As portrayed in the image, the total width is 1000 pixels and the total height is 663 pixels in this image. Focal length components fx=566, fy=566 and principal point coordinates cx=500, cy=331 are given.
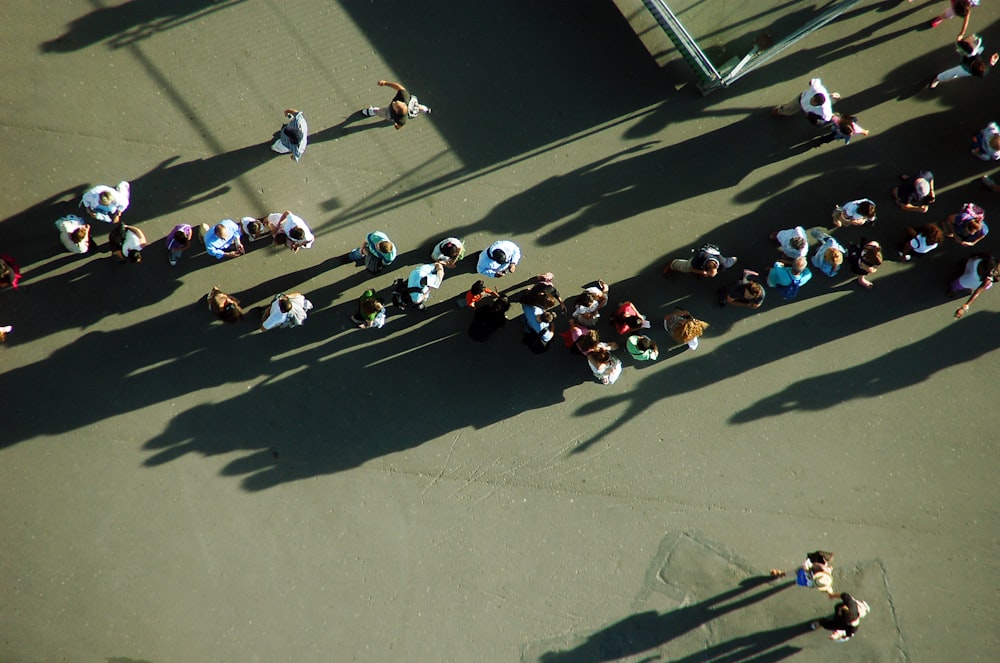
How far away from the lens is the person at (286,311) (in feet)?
20.1

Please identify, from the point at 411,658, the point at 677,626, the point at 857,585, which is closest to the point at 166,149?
the point at 411,658

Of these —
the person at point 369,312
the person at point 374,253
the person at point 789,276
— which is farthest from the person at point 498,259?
the person at point 789,276

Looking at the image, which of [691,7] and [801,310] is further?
[801,310]

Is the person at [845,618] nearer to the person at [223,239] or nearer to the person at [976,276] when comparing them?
the person at [976,276]

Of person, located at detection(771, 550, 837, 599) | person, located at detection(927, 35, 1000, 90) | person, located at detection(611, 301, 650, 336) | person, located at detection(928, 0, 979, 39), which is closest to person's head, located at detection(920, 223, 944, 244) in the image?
person, located at detection(927, 35, 1000, 90)

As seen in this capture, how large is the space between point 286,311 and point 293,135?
1946 mm

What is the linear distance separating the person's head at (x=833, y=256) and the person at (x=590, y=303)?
2.43 metres

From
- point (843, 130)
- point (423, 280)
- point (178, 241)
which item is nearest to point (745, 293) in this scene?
point (843, 130)

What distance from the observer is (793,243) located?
645 centimetres

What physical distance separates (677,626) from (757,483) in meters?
2.01

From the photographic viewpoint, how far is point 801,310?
6879 millimetres

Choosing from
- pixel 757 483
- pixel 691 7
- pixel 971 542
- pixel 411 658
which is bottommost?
pixel 971 542

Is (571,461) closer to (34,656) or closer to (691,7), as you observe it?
(691,7)

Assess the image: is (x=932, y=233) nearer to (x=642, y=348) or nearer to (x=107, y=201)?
(x=642, y=348)
